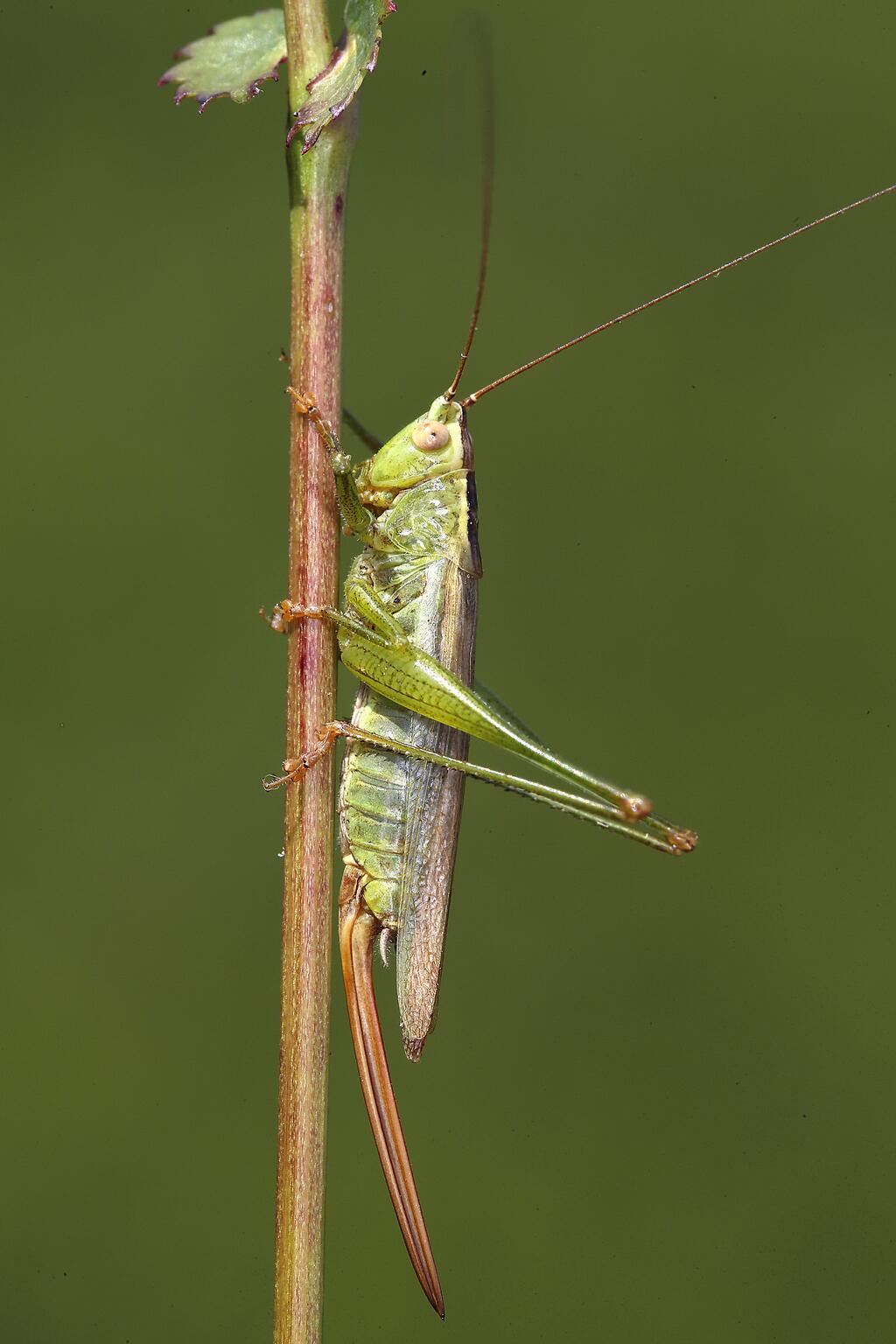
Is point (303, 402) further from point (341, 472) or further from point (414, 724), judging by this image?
point (414, 724)

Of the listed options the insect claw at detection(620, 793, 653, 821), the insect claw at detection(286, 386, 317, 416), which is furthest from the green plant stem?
the insect claw at detection(620, 793, 653, 821)

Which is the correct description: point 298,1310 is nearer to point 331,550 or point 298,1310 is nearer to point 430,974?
point 430,974

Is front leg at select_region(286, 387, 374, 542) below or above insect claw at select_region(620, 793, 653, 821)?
above

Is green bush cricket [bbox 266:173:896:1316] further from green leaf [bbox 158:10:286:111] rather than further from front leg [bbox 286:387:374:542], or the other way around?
green leaf [bbox 158:10:286:111]

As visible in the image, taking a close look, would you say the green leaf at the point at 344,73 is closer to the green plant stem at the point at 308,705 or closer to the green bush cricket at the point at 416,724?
the green plant stem at the point at 308,705

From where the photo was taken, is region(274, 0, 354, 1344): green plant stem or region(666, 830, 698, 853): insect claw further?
region(666, 830, 698, 853): insect claw

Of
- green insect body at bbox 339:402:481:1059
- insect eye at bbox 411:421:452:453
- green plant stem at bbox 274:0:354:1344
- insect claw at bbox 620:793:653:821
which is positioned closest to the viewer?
green plant stem at bbox 274:0:354:1344

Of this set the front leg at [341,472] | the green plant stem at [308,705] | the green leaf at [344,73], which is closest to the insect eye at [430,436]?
the front leg at [341,472]

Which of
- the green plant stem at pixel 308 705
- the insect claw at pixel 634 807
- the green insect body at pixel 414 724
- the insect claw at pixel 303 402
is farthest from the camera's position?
the green insect body at pixel 414 724
